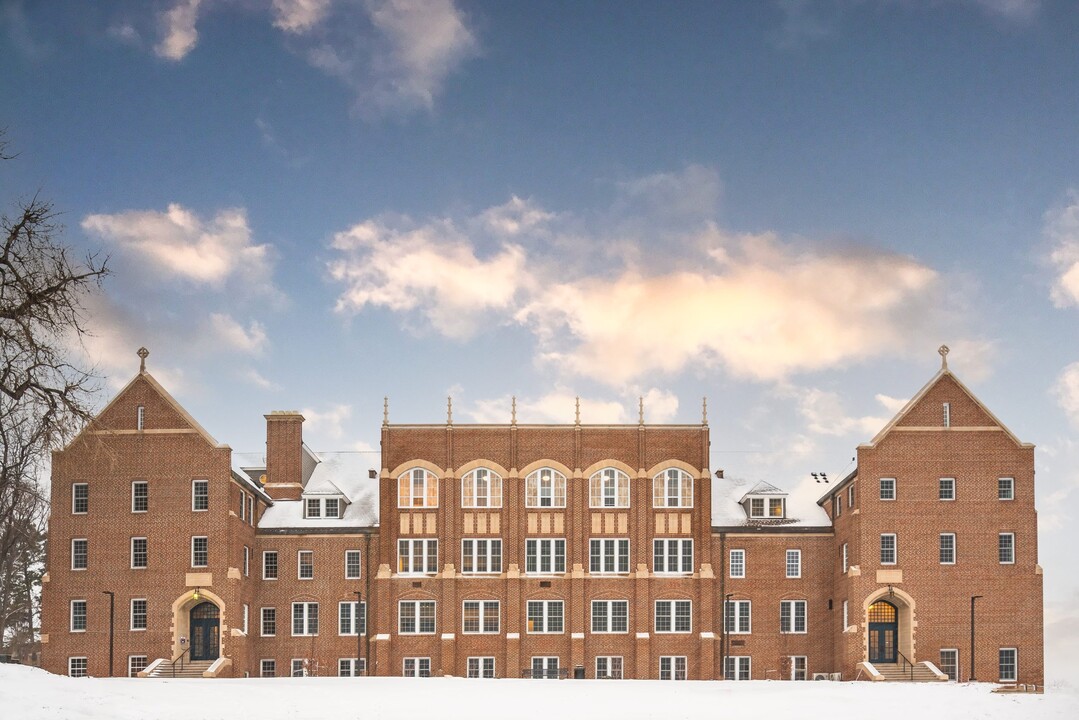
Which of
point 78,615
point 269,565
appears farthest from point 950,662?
point 78,615

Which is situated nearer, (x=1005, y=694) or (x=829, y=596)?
(x=1005, y=694)

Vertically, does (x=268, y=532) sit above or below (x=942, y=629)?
above

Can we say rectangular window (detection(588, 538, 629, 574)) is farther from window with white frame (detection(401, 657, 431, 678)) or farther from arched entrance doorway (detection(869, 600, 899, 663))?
arched entrance doorway (detection(869, 600, 899, 663))

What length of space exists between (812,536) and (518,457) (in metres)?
16.4

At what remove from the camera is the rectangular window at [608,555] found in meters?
71.2

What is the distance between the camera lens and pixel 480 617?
7075 cm

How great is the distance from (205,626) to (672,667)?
24066 millimetres

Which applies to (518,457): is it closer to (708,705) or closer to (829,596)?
(829,596)

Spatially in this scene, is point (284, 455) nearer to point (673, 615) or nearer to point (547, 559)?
point (547, 559)

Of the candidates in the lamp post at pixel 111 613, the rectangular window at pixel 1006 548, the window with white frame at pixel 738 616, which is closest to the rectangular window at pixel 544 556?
the window with white frame at pixel 738 616

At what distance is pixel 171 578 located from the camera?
6612 cm

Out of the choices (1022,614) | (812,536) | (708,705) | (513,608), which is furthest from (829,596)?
(708,705)

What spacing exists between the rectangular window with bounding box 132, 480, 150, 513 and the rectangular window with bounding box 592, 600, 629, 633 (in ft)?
77.2

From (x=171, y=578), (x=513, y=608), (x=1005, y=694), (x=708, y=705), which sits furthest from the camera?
(x=513, y=608)
